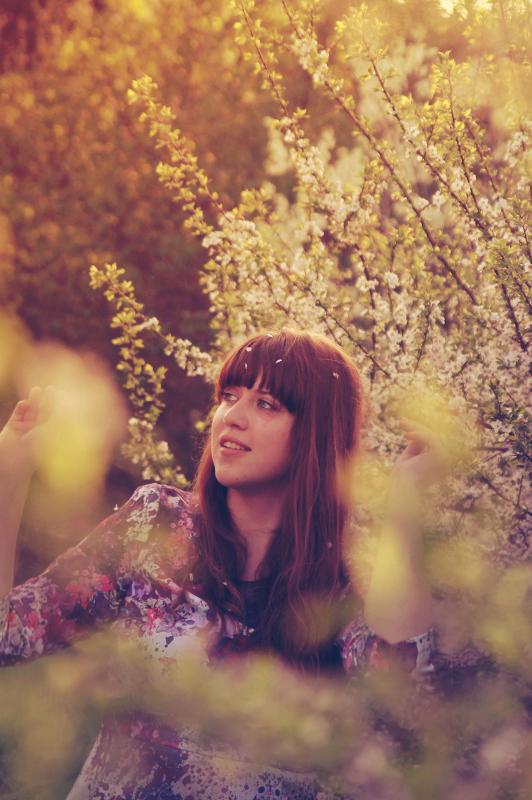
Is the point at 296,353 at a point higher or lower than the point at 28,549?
higher

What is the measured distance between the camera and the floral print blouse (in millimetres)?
1531

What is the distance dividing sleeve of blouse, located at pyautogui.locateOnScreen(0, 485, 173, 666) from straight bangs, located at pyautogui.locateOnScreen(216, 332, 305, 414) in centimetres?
40

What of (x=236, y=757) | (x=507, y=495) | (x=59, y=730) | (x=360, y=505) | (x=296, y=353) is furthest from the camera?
(x=59, y=730)

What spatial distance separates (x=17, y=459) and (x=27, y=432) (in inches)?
3.0

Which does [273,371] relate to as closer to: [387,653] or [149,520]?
[149,520]

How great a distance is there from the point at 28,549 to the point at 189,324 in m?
2.17

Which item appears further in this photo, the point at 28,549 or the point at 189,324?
the point at 189,324

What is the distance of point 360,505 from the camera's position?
8.62ft

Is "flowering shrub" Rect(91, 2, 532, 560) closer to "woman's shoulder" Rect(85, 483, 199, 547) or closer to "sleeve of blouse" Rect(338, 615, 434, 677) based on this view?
"sleeve of blouse" Rect(338, 615, 434, 677)

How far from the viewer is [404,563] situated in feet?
4.62

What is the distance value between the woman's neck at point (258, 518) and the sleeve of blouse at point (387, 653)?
1.23ft

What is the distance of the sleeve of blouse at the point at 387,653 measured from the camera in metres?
1.42

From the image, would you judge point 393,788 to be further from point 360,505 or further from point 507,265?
point 507,265

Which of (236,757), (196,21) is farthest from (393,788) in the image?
(196,21)
